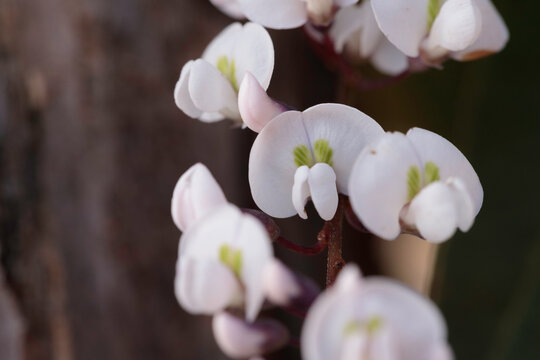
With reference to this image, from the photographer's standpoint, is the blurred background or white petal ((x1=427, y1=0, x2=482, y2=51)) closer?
white petal ((x1=427, y1=0, x2=482, y2=51))

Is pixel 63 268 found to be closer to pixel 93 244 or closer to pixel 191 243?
pixel 93 244

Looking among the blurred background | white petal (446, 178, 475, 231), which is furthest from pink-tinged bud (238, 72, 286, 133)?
the blurred background

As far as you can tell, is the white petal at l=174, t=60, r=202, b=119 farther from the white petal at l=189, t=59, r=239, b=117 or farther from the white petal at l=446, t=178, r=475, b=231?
the white petal at l=446, t=178, r=475, b=231

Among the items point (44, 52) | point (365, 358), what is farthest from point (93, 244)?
point (365, 358)

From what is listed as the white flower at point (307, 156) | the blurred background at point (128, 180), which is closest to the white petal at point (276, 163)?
the white flower at point (307, 156)

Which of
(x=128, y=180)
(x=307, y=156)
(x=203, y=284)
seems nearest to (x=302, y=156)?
(x=307, y=156)

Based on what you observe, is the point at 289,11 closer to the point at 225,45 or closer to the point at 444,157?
the point at 225,45
